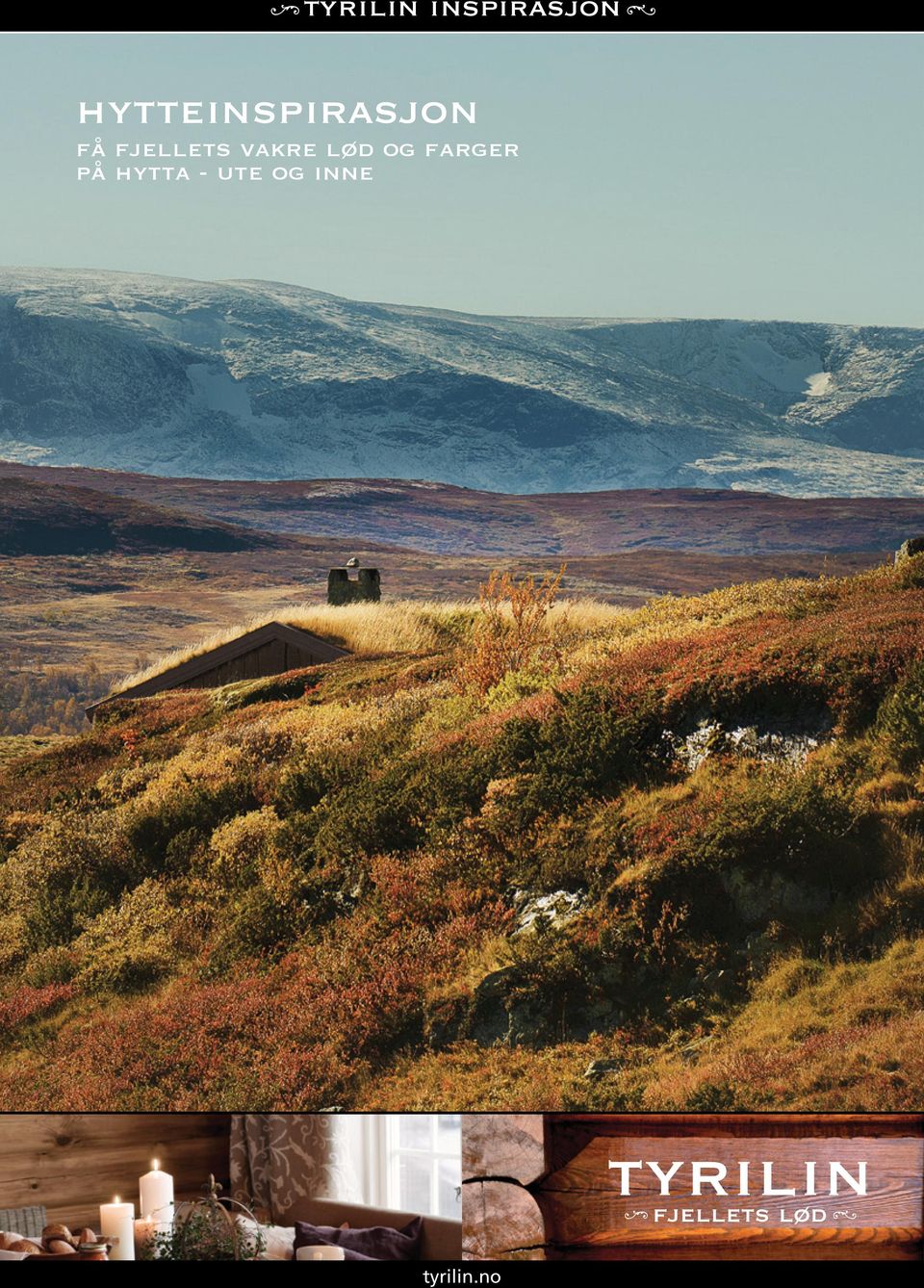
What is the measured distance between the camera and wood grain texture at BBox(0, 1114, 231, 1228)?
9227 millimetres

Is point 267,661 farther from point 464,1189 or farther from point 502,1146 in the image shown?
point 464,1189

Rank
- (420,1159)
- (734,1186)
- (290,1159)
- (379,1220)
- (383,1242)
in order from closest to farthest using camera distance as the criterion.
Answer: (734,1186)
(420,1159)
(383,1242)
(379,1220)
(290,1159)

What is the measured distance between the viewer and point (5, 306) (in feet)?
35.6

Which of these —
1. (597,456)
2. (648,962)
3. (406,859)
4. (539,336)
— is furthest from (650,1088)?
(539,336)

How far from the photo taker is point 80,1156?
9242 mm

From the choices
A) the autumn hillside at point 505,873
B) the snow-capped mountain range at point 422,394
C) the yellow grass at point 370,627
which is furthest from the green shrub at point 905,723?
the yellow grass at point 370,627

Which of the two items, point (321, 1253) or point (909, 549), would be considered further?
point (909, 549)

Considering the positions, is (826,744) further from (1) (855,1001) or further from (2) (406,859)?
(2) (406,859)

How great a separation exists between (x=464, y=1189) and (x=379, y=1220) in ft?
2.68

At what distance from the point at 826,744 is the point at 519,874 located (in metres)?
2.35

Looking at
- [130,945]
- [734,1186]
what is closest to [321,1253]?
[130,945]

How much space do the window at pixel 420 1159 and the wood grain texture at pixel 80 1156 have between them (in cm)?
156

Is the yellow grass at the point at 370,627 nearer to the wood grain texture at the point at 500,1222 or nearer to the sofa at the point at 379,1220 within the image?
the wood grain texture at the point at 500,1222

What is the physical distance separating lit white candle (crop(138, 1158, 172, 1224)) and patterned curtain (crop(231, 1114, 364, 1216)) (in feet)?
1.89
